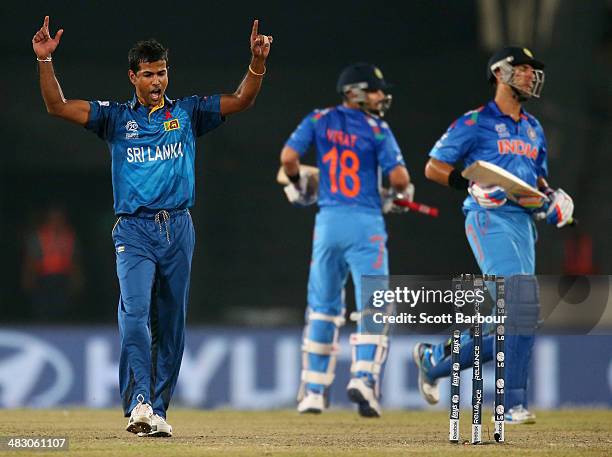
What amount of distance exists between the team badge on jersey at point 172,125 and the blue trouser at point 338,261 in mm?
2363

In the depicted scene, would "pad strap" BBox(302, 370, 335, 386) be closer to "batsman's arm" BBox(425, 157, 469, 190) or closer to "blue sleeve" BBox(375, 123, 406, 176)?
"blue sleeve" BBox(375, 123, 406, 176)

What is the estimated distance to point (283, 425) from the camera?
315 inches

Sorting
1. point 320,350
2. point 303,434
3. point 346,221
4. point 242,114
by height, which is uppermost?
point 242,114

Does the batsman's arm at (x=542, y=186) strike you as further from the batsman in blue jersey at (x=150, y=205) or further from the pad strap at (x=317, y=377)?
the batsman in blue jersey at (x=150, y=205)

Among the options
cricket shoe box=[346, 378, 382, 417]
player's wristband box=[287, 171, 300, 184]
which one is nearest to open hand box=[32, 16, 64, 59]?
player's wristband box=[287, 171, 300, 184]

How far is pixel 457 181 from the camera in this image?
7883 mm

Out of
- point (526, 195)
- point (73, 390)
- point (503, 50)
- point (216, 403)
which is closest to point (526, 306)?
point (526, 195)

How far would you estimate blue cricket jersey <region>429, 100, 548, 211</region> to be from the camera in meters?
7.91

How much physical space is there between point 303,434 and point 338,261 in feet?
6.43

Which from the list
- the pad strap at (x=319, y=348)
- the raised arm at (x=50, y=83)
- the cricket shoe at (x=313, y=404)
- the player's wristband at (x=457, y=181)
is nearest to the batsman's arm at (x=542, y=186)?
the player's wristband at (x=457, y=181)

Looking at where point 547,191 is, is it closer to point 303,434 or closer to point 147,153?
point 303,434

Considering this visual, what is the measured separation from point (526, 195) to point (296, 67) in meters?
6.52

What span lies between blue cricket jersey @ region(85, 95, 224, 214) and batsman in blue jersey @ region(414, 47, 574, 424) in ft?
5.92

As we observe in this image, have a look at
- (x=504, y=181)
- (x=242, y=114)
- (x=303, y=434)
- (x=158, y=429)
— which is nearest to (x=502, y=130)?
(x=504, y=181)
